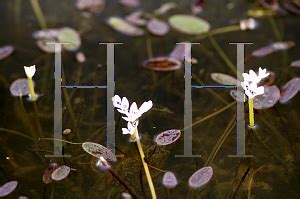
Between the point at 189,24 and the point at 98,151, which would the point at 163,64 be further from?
the point at 98,151

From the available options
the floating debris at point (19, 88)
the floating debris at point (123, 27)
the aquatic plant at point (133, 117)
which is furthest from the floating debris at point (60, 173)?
the floating debris at point (123, 27)

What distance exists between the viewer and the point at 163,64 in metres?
1.12

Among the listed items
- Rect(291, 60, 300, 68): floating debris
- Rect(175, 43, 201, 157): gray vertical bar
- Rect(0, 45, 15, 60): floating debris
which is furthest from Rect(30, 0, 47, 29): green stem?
Rect(291, 60, 300, 68): floating debris

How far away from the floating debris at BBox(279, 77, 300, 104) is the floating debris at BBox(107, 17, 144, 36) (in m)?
0.38

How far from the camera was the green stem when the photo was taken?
49.8 inches

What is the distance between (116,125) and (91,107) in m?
0.08

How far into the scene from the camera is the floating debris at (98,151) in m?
0.84

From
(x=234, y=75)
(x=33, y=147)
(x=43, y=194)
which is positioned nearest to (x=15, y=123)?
(x=33, y=147)

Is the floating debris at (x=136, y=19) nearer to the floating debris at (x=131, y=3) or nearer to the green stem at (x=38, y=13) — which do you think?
the floating debris at (x=131, y=3)

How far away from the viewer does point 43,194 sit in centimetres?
77

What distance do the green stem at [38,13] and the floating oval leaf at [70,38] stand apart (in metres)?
0.06

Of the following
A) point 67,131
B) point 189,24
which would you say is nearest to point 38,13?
point 189,24

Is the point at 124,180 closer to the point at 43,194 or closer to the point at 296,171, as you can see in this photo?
the point at 43,194

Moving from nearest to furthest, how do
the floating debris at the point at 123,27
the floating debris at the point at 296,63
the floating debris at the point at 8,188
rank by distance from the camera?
the floating debris at the point at 8,188 → the floating debris at the point at 296,63 → the floating debris at the point at 123,27
